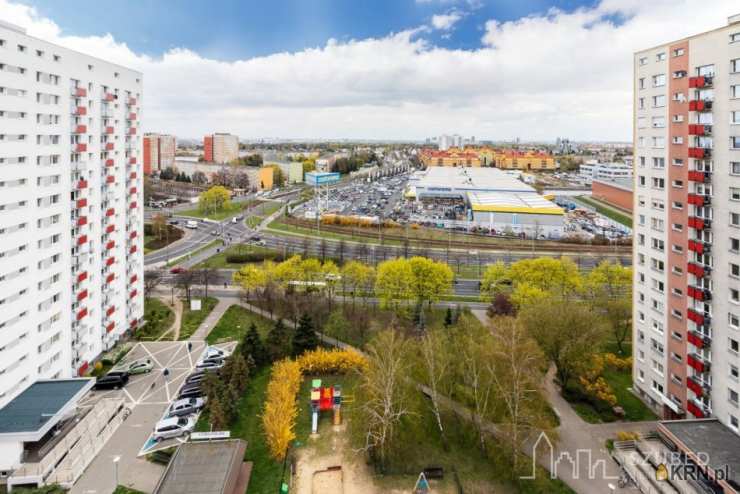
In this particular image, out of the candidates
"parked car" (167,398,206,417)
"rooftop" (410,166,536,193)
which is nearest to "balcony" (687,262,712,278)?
"parked car" (167,398,206,417)

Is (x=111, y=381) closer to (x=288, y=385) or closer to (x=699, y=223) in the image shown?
(x=288, y=385)

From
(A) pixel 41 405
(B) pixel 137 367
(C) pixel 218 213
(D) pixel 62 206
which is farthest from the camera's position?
(C) pixel 218 213

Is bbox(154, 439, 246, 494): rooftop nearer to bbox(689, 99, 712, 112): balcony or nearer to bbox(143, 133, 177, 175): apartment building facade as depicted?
bbox(689, 99, 712, 112): balcony

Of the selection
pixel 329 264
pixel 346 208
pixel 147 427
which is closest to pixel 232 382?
pixel 147 427

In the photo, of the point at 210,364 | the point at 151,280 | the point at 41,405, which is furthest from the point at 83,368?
the point at 151,280

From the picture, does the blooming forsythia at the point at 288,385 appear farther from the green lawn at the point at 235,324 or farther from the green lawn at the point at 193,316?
the green lawn at the point at 193,316
